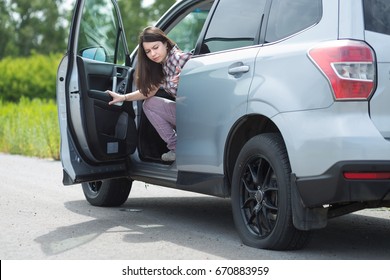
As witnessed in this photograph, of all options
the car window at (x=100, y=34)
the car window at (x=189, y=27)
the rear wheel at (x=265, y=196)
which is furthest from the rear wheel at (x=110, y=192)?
the rear wheel at (x=265, y=196)

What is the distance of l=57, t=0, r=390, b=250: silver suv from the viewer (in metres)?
5.21

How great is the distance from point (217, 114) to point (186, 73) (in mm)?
658

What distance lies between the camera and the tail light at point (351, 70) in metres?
5.20

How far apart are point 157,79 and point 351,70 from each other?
257cm

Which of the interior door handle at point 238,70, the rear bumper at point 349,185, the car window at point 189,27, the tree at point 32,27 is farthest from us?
the tree at point 32,27

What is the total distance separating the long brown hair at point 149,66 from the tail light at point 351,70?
2.45 meters

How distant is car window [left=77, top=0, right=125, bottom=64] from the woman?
0.50 meters

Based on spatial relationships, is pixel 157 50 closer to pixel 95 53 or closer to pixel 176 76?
pixel 176 76

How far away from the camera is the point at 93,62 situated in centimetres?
762

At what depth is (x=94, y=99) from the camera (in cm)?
747

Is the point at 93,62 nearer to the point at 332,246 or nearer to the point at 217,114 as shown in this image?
the point at 217,114

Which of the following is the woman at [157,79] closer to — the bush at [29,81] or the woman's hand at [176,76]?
the woman's hand at [176,76]

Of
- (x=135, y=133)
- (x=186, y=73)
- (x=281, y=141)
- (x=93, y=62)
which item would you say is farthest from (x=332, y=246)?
(x=93, y=62)

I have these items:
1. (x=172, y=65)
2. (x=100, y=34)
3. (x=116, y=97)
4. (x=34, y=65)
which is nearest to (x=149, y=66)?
(x=172, y=65)
